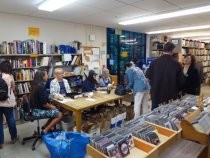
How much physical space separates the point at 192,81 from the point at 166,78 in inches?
31.2

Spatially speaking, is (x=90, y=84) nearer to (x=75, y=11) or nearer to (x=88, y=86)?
(x=88, y=86)

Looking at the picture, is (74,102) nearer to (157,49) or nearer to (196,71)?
(196,71)

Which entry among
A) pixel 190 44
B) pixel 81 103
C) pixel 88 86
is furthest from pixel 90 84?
pixel 190 44

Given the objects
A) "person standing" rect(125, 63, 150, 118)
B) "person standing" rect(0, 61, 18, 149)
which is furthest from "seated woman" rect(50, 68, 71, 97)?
"person standing" rect(125, 63, 150, 118)

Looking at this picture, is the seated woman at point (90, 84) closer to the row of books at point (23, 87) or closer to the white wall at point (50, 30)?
the row of books at point (23, 87)

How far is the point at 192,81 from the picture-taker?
123 inches

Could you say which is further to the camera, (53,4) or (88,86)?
(88,86)

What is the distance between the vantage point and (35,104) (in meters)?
3.05

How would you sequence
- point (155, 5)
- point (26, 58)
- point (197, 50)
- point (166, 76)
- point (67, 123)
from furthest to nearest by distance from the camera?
point (197, 50), point (26, 58), point (155, 5), point (67, 123), point (166, 76)

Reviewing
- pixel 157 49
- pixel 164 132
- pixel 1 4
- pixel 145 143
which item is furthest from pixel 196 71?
pixel 157 49

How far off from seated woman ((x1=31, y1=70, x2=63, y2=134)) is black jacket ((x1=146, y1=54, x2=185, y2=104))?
1746 mm

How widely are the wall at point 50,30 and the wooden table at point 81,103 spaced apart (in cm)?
220

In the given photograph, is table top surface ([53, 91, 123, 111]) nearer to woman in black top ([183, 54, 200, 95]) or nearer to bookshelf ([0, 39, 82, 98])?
woman in black top ([183, 54, 200, 95])

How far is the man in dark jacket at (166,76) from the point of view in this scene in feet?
8.48
